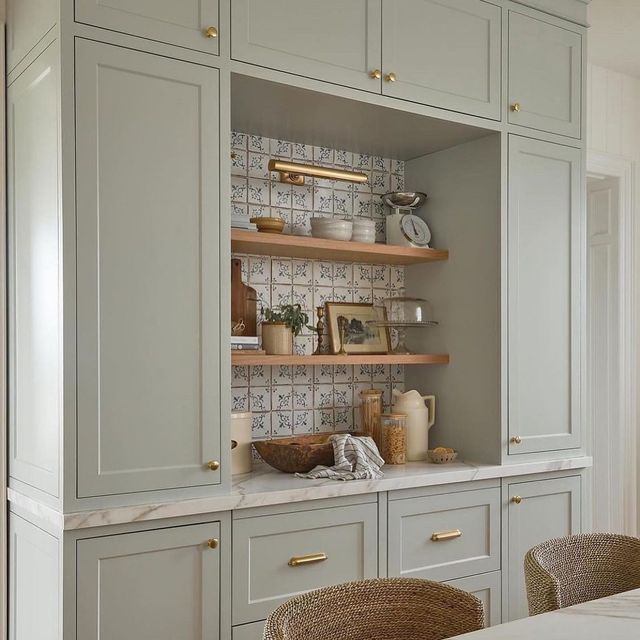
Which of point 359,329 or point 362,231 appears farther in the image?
point 359,329

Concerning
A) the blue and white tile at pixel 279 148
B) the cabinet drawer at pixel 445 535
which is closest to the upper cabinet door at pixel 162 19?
the blue and white tile at pixel 279 148

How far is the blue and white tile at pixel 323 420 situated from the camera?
3094mm

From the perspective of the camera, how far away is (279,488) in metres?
2.42

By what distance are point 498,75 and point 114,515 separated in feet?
6.65

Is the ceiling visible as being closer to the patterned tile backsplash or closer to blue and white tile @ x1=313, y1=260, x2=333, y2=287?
the patterned tile backsplash

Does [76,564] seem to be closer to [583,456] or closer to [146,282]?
[146,282]

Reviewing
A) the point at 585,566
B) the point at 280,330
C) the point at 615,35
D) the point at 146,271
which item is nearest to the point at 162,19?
the point at 146,271

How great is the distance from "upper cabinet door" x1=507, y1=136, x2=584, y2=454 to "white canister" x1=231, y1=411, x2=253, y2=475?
982mm

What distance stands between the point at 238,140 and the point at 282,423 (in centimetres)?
106

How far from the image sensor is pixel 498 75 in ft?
9.59

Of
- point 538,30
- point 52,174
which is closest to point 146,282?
point 52,174

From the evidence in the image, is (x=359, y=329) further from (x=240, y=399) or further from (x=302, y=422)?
(x=240, y=399)

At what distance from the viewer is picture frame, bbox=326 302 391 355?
10.1 feet

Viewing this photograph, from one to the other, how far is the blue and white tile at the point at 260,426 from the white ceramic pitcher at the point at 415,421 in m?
0.50
